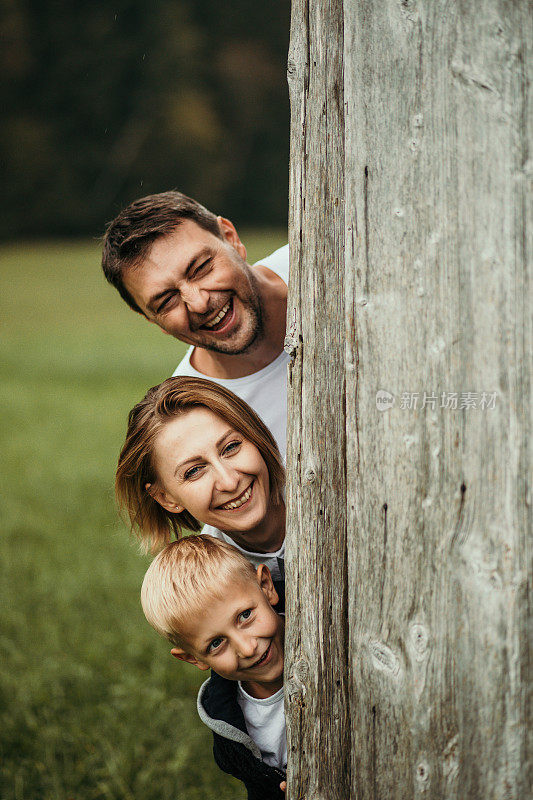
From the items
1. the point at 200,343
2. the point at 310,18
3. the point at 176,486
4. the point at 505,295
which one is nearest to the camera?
the point at 505,295

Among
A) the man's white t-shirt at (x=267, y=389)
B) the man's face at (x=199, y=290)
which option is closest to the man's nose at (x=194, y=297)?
the man's face at (x=199, y=290)

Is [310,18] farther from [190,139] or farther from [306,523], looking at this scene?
[190,139]

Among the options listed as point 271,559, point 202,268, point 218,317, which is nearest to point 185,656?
point 271,559

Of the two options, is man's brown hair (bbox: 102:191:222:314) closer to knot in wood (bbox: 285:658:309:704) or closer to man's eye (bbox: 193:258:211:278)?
man's eye (bbox: 193:258:211:278)

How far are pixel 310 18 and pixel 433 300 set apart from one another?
66 centimetres

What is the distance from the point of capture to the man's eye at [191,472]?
1.93 m

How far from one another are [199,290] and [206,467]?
62cm

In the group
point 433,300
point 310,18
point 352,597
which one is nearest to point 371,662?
point 352,597

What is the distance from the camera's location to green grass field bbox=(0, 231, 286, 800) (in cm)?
315

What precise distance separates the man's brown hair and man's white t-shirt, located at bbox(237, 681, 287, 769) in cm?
132

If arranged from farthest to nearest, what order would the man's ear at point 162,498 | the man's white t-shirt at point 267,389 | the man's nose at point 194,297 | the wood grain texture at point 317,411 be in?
1. the man's white t-shirt at point 267,389
2. the man's nose at point 194,297
3. the man's ear at point 162,498
4. the wood grain texture at point 317,411

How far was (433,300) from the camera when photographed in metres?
1.26

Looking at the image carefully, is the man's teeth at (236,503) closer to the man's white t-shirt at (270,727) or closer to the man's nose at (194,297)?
the man's white t-shirt at (270,727)

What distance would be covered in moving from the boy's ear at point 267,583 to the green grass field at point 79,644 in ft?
3.86
